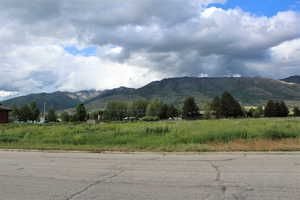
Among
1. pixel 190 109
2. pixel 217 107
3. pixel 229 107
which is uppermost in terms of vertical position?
pixel 217 107

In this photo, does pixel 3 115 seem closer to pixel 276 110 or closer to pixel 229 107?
pixel 229 107

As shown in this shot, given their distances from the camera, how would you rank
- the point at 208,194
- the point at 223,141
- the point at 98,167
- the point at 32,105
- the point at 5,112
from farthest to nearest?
1. the point at 32,105
2. the point at 5,112
3. the point at 223,141
4. the point at 98,167
5. the point at 208,194

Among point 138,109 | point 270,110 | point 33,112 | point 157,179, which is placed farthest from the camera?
point 138,109

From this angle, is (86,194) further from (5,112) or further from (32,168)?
(5,112)

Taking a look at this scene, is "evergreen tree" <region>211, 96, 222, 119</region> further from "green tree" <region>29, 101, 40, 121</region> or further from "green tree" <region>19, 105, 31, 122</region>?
"green tree" <region>19, 105, 31, 122</region>

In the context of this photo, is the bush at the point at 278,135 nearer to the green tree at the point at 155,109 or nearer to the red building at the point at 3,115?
the red building at the point at 3,115

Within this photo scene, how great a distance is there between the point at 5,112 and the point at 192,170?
197 feet

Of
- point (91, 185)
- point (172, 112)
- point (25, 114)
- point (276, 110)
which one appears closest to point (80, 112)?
point (25, 114)

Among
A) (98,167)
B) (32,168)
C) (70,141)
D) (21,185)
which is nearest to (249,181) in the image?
(98,167)

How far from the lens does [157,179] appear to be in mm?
7758

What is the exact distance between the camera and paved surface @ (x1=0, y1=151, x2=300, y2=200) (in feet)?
20.3

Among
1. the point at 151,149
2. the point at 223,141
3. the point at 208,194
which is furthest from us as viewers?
the point at 223,141

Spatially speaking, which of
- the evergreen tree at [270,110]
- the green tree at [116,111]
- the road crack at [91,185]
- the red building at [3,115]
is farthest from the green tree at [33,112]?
the road crack at [91,185]

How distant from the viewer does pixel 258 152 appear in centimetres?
1279
